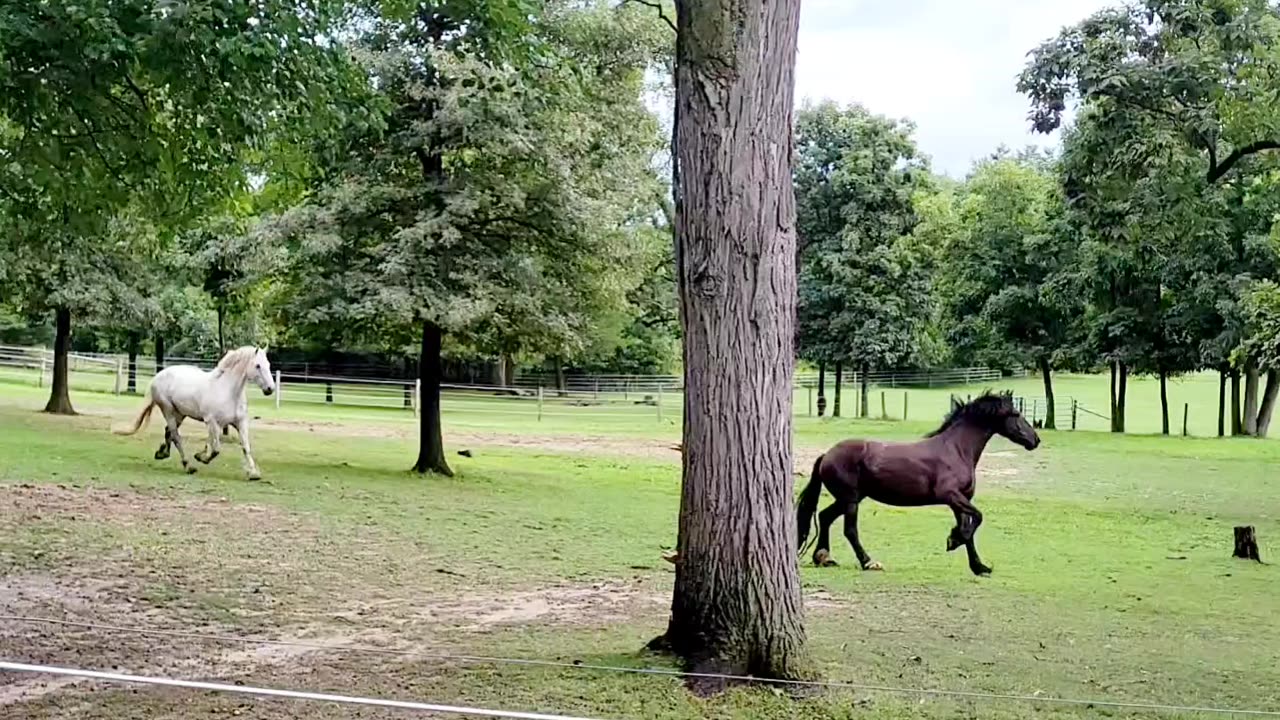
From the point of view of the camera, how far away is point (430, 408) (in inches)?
644

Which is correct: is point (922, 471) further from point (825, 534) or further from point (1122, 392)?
point (1122, 392)

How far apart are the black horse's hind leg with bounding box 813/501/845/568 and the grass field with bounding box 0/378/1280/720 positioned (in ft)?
0.76

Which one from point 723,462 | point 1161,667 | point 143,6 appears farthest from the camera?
point 143,6

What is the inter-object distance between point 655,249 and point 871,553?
7.78m

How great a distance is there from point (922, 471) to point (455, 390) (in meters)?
29.0

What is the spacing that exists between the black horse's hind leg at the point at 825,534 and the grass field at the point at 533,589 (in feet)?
0.76

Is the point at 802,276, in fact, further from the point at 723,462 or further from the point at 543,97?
the point at 723,462

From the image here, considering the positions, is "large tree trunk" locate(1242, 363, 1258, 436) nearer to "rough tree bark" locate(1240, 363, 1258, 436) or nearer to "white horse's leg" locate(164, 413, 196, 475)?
"rough tree bark" locate(1240, 363, 1258, 436)

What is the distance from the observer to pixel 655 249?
1792cm

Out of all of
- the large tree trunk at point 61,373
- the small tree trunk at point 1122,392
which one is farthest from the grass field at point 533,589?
the small tree trunk at point 1122,392

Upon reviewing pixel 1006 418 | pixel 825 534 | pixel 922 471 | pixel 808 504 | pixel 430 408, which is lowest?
pixel 825 534

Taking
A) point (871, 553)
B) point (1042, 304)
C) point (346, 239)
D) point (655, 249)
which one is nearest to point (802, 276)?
→ point (1042, 304)

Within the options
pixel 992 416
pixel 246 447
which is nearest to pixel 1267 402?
pixel 992 416

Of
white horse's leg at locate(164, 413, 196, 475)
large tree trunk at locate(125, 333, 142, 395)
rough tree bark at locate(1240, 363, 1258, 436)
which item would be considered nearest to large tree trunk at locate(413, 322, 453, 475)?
white horse's leg at locate(164, 413, 196, 475)
